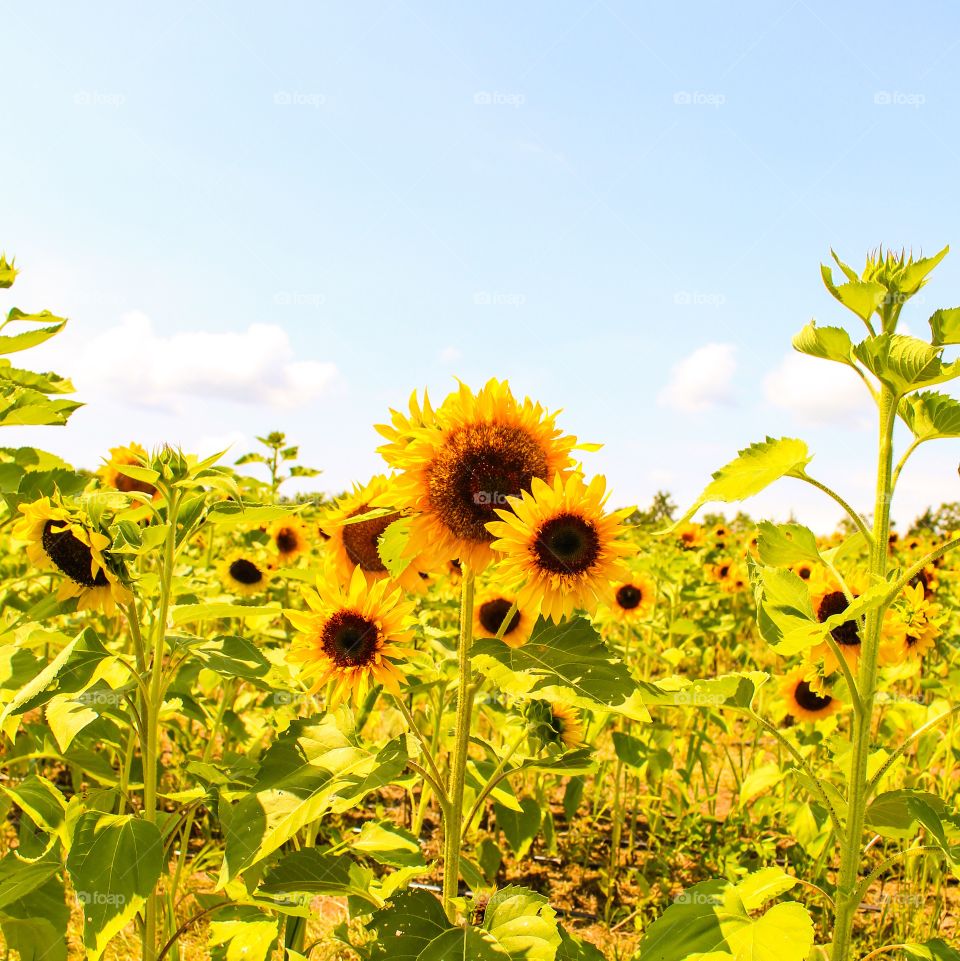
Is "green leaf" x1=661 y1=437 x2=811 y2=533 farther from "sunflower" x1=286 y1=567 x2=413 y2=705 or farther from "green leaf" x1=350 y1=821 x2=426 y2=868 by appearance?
"green leaf" x1=350 y1=821 x2=426 y2=868

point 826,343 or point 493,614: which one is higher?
point 826,343

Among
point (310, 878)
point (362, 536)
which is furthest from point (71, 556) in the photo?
point (310, 878)

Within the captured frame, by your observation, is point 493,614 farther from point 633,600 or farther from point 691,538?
point 691,538

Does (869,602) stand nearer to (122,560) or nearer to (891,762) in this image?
(891,762)

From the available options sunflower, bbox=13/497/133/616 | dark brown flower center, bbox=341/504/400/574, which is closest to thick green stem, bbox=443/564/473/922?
dark brown flower center, bbox=341/504/400/574

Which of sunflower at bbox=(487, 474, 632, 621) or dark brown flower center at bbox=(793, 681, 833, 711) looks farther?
dark brown flower center at bbox=(793, 681, 833, 711)

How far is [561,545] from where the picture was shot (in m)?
1.67

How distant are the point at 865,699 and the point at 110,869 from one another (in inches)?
64.9

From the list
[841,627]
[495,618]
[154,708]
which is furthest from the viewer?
[495,618]

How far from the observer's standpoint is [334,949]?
2705 millimetres

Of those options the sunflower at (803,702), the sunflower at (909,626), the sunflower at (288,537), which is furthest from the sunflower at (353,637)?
the sunflower at (288,537)

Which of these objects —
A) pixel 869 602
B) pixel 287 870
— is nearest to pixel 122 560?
pixel 287 870

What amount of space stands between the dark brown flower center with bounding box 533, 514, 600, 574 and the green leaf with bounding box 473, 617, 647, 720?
5.0 inches

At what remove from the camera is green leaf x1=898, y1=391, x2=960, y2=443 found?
1.69 meters
